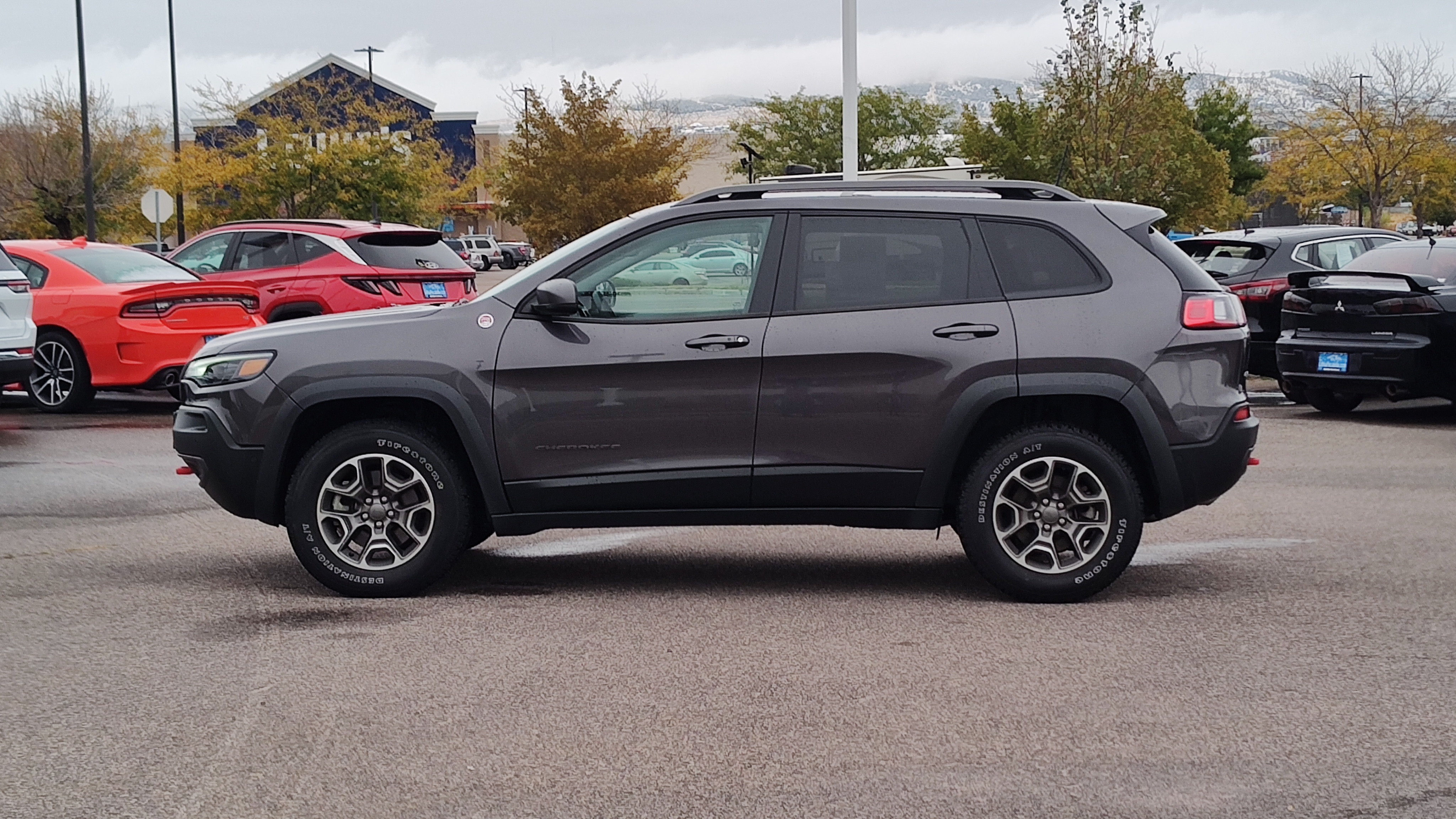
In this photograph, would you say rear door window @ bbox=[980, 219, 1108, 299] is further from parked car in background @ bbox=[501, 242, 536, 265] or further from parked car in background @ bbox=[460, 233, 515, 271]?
parked car in background @ bbox=[501, 242, 536, 265]

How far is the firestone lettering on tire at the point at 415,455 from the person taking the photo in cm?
674

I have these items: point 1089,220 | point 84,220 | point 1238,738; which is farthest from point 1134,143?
point 84,220

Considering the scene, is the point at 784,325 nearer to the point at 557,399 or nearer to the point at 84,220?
the point at 557,399

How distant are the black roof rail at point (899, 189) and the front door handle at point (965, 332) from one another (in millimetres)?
682

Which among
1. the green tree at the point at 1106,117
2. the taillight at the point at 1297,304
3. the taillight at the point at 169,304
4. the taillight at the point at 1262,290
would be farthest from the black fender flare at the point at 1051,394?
the green tree at the point at 1106,117

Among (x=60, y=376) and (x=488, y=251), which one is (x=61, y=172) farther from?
(x=60, y=376)

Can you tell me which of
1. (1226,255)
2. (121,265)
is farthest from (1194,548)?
(121,265)

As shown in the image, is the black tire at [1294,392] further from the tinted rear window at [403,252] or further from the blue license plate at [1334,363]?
the tinted rear window at [403,252]

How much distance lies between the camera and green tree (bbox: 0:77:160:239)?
52.7m

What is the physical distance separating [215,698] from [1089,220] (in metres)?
4.02

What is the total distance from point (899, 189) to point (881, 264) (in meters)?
0.42

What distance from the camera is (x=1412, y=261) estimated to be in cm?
1384

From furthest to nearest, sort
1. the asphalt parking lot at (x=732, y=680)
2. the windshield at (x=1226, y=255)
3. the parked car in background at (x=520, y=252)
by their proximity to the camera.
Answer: the parked car in background at (x=520, y=252), the windshield at (x=1226, y=255), the asphalt parking lot at (x=732, y=680)

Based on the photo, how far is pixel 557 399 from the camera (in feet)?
→ 21.9
